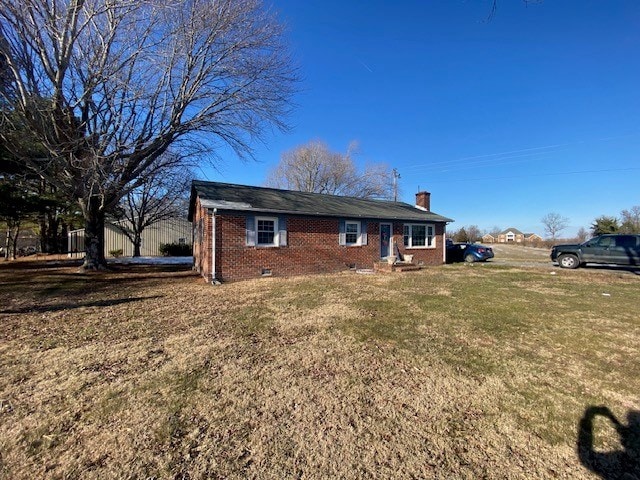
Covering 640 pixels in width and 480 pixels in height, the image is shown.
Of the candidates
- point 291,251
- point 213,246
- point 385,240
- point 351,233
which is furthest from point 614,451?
point 385,240

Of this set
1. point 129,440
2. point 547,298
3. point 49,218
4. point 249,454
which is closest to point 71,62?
point 129,440

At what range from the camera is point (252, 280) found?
36.8 ft

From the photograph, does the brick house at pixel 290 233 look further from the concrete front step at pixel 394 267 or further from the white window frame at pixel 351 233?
the concrete front step at pixel 394 267

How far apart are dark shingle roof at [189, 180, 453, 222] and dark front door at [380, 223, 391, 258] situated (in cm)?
64

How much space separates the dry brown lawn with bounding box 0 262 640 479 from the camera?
2.31 meters

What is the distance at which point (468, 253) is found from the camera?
66.1 ft

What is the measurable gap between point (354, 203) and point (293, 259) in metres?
6.37

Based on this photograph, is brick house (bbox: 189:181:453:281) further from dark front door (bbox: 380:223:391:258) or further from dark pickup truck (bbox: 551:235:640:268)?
dark pickup truck (bbox: 551:235:640:268)

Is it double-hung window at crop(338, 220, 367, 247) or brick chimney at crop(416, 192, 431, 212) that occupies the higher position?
brick chimney at crop(416, 192, 431, 212)

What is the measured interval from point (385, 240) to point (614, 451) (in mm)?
13652

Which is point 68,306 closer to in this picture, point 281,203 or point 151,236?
point 281,203

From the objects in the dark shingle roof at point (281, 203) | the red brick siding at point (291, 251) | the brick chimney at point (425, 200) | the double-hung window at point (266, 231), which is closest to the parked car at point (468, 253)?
the brick chimney at point (425, 200)

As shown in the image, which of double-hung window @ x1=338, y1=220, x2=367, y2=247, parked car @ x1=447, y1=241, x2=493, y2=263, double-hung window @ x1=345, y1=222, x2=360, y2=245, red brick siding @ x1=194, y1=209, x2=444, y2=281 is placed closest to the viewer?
red brick siding @ x1=194, y1=209, x2=444, y2=281

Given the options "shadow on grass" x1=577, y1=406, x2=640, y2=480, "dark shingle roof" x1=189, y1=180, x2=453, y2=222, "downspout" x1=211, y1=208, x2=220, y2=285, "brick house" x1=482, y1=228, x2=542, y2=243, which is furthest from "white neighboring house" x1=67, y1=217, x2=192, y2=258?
"brick house" x1=482, y1=228, x2=542, y2=243
